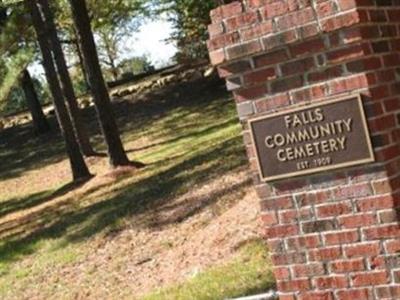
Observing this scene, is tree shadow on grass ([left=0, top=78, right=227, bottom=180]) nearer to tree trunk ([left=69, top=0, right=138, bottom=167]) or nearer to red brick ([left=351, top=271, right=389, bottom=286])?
tree trunk ([left=69, top=0, right=138, bottom=167])

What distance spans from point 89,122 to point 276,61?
26.5 metres

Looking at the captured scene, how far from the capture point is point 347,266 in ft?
16.9

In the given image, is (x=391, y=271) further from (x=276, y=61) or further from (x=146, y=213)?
(x=146, y=213)

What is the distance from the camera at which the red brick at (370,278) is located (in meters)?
5.04

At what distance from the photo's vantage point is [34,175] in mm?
24609

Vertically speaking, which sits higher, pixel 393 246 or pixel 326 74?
pixel 326 74

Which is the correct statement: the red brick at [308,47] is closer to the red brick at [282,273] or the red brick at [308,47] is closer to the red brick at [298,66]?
the red brick at [298,66]

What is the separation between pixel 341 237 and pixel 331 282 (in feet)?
1.10

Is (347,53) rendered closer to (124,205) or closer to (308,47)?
(308,47)

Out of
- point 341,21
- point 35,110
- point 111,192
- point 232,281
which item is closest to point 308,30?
point 341,21

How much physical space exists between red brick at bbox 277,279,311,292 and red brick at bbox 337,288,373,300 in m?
0.24

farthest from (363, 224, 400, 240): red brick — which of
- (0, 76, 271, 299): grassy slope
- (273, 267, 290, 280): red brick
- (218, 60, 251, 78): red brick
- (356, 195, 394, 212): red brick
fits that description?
(0, 76, 271, 299): grassy slope

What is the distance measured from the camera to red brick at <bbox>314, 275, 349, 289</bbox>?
520 centimetres

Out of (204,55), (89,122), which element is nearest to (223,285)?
(89,122)
